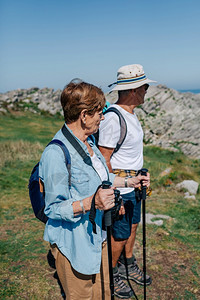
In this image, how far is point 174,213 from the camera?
5969 mm

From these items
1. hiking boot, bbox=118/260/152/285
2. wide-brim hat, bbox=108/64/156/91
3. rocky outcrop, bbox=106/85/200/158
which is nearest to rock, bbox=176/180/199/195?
hiking boot, bbox=118/260/152/285

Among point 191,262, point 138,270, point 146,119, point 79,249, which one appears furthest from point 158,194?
point 146,119

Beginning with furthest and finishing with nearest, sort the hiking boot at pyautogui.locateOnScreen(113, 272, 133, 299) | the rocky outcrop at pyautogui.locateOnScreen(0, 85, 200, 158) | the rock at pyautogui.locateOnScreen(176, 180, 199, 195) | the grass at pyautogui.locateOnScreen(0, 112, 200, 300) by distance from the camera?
the rocky outcrop at pyautogui.locateOnScreen(0, 85, 200, 158)
the rock at pyautogui.locateOnScreen(176, 180, 199, 195)
the grass at pyautogui.locateOnScreen(0, 112, 200, 300)
the hiking boot at pyautogui.locateOnScreen(113, 272, 133, 299)

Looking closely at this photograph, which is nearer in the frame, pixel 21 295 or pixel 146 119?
pixel 21 295

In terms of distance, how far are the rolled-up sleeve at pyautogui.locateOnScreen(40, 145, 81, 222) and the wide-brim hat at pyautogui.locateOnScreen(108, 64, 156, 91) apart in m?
1.45

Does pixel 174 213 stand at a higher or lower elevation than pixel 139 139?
lower

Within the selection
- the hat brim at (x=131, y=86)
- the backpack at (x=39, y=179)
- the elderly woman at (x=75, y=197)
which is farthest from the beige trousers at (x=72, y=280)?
the hat brim at (x=131, y=86)

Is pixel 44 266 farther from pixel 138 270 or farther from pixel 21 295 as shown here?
pixel 138 270

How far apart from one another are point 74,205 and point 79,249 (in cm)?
40

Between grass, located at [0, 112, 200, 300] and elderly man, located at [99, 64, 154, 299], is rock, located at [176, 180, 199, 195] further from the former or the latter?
elderly man, located at [99, 64, 154, 299]

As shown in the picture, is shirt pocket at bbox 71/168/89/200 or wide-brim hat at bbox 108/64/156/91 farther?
wide-brim hat at bbox 108/64/156/91

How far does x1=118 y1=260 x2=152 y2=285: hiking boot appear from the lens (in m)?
3.55

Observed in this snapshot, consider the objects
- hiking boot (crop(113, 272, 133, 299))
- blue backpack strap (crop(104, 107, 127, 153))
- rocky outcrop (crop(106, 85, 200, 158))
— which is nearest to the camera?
blue backpack strap (crop(104, 107, 127, 153))

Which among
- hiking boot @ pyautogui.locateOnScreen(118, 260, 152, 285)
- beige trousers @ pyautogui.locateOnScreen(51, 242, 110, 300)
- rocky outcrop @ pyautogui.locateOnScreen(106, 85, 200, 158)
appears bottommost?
rocky outcrop @ pyautogui.locateOnScreen(106, 85, 200, 158)
